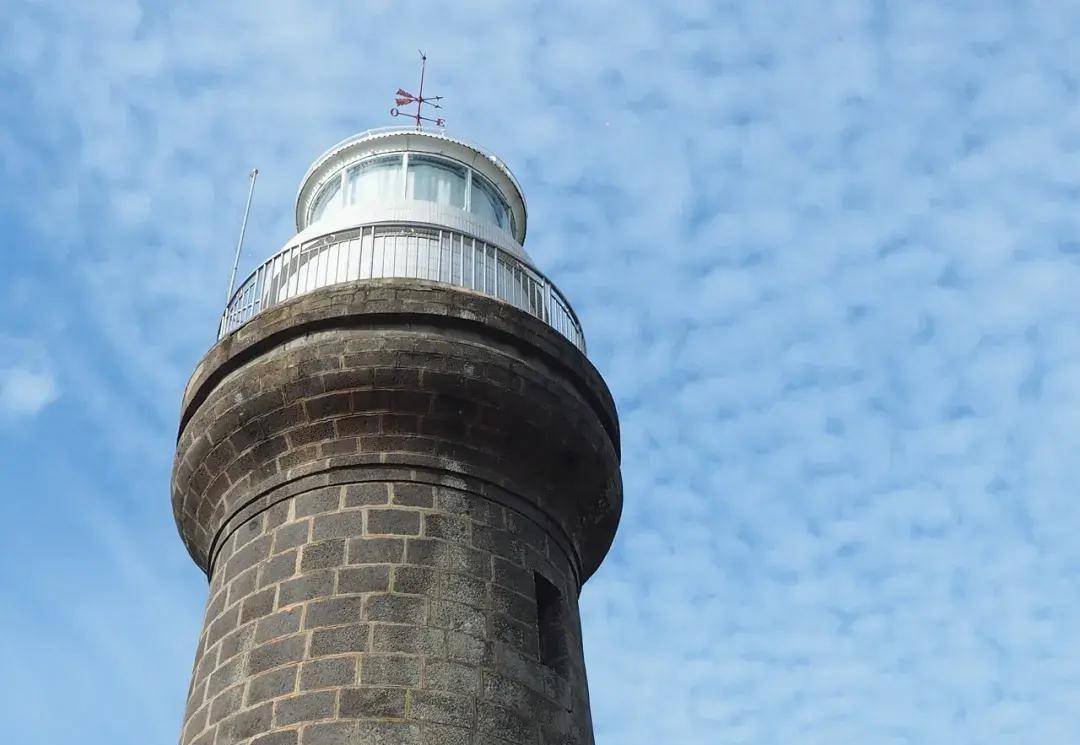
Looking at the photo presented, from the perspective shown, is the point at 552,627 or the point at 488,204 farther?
the point at 488,204

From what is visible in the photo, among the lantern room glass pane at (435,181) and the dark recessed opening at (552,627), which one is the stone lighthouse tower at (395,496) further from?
the lantern room glass pane at (435,181)

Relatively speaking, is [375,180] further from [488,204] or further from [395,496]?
[395,496]

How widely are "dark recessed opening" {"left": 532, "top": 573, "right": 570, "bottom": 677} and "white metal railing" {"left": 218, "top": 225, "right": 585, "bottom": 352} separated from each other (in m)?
2.03

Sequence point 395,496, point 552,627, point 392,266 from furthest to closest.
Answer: point 392,266
point 552,627
point 395,496

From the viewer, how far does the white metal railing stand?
868 centimetres

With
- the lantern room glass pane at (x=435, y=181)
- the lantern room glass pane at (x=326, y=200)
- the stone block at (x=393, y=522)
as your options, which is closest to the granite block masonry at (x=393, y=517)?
the stone block at (x=393, y=522)

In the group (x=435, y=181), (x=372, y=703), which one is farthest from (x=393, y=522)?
(x=435, y=181)

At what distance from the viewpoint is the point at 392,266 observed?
869 cm

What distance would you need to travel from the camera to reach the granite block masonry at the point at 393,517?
21.8ft

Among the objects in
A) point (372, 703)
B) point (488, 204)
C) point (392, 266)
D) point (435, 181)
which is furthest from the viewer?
point (488, 204)

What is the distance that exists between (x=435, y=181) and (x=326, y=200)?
0.96m

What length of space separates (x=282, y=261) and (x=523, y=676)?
141 inches

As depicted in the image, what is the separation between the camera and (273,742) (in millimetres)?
6441

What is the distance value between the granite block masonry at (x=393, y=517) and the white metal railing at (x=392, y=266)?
21.8 inches
